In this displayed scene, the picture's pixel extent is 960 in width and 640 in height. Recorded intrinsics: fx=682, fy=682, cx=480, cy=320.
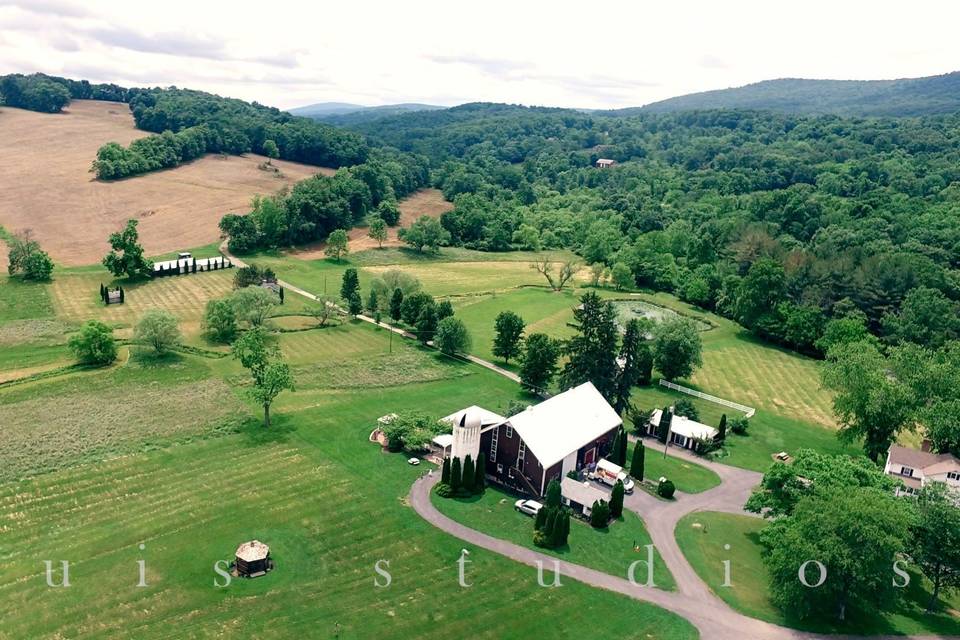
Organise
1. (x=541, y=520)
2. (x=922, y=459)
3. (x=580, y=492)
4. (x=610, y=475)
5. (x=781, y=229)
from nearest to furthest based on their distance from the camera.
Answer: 1. (x=541, y=520)
2. (x=580, y=492)
3. (x=610, y=475)
4. (x=922, y=459)
5. (x=781, y=229)

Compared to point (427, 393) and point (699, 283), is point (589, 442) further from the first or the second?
point (699, 283)

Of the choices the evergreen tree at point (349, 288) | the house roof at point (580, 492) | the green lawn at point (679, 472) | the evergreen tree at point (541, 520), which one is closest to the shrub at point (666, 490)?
the green lawn at point (679, 472)

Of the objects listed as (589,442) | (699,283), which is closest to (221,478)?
(589,442)

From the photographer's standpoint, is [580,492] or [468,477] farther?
[468,477]

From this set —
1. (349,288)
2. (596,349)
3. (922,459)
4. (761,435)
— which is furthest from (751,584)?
(349,288)

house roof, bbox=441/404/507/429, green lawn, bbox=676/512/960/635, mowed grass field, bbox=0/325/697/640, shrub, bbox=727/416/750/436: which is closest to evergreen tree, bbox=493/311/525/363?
house roof, bbox=441/404/507/429

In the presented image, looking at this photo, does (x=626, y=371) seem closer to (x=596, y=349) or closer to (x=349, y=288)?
(x=596, y=349)

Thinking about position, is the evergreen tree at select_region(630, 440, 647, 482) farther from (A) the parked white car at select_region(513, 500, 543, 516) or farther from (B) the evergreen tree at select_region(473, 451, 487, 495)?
(B) the evergreen tree at select_region(473, 451, 487, 495)

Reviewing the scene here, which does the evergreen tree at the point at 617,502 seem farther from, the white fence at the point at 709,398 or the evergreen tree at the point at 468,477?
the white fence at the point at 709,398
